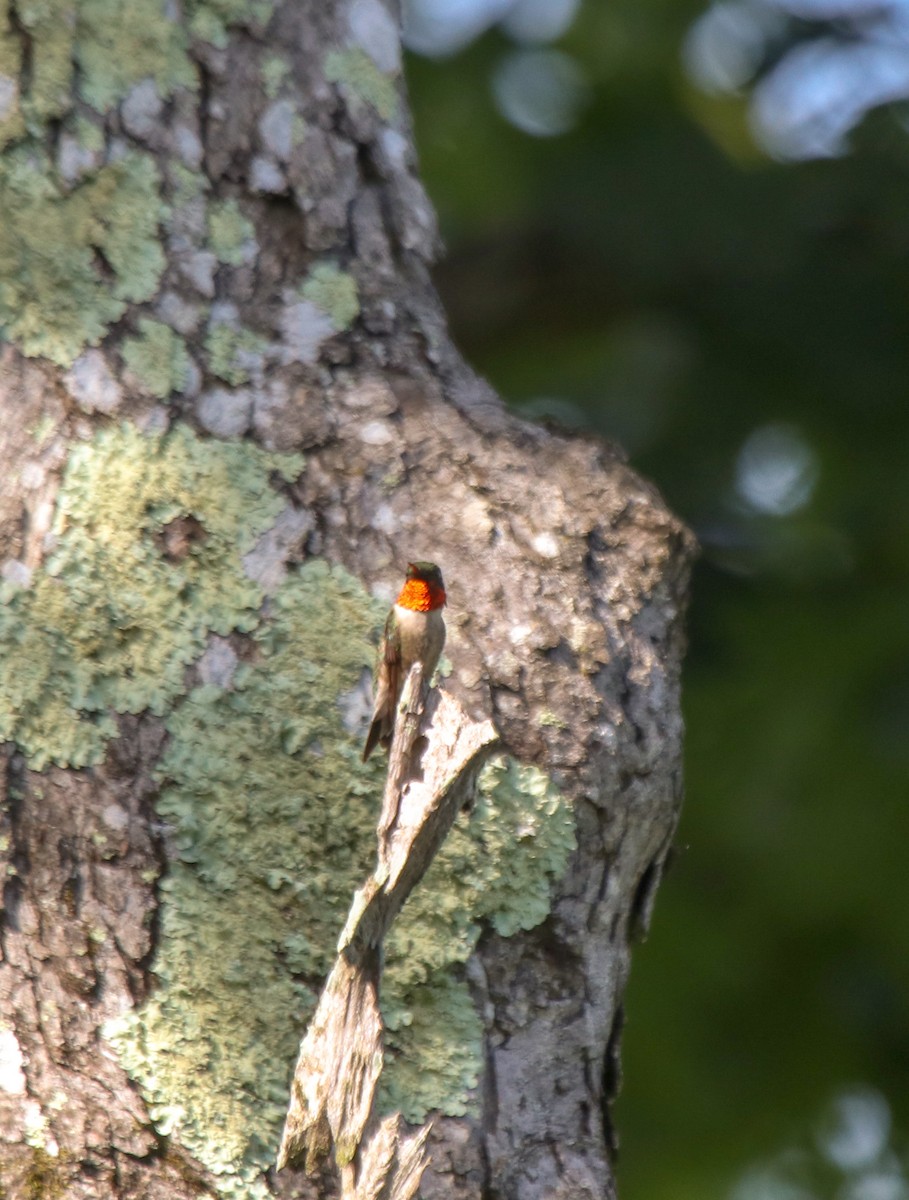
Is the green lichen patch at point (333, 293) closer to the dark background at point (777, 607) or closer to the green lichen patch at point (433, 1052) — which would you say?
the green lichen patch at point (433, 1052)

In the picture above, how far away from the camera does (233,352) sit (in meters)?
1.99

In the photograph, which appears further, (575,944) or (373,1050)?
(575,944)

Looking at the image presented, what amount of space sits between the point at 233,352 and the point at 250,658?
0.50 m

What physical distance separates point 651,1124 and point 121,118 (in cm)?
378

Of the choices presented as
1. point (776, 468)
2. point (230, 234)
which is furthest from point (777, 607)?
point (230, 234)

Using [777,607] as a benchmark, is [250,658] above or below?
below

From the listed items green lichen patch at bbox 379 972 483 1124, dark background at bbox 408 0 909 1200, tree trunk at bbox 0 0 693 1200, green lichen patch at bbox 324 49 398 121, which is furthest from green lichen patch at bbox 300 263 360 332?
dark background at bbox 408 0 909 1200

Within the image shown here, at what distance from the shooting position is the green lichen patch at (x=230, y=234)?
2033 millimetres

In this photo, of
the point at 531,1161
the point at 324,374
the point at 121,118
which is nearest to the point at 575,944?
the point at 531,1161

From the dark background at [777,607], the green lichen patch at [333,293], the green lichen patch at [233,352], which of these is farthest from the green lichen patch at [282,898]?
the dark background at [777,607]

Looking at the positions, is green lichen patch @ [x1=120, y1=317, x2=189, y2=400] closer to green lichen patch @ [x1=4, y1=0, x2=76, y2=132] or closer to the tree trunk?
the tree trunk

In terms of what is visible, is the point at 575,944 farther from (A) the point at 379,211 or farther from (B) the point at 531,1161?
(A) the point at 379,211

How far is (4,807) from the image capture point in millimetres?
1768

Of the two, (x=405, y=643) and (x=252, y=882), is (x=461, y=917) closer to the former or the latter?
(x=252, y=882)
